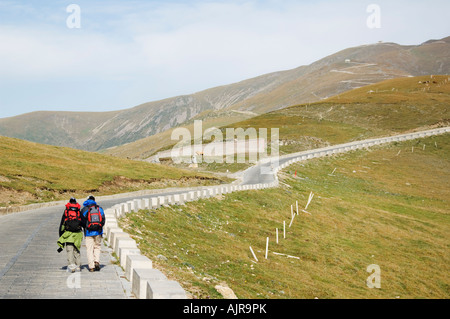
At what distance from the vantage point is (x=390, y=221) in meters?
54.2

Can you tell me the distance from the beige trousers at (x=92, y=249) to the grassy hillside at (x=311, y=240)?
2.65 metres

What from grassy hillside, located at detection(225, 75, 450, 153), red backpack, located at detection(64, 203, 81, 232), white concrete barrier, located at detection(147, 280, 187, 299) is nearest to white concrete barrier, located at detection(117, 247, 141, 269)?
red backpack, located at detection(64, 203, 81, 232)

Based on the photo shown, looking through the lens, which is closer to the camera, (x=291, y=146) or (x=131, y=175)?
(x=131, y=175)

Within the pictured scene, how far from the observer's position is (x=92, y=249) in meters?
17.0

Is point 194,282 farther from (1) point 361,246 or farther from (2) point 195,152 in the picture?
(2) point 195,152

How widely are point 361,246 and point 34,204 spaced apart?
29.7m

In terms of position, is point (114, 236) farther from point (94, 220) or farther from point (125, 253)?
point (125, 253)

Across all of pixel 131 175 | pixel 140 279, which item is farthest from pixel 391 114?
pixel 140 279

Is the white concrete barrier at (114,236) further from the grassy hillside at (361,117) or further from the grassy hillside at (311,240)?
the grassy hillside at (361,117)

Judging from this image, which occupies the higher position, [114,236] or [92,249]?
[92,249]

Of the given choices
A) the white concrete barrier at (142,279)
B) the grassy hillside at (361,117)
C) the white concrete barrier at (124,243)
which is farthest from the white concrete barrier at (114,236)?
the grassy hillside at (361,117)

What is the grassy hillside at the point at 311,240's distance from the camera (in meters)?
25.9

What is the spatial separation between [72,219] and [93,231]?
818 millimetres

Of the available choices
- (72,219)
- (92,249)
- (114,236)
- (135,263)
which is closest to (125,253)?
(92,249)
